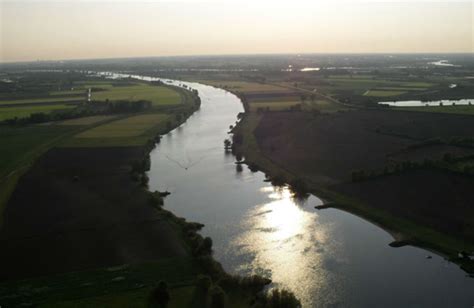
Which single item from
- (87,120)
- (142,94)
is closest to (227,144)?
(87,120)

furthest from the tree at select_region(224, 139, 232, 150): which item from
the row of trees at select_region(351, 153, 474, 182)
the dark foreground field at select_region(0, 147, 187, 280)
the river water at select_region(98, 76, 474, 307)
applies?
the row of trees at select_region(351, 153, 474, 182)

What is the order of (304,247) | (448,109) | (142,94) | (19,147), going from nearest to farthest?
(304,247)
(19,147)
(448,109)
(142,94)

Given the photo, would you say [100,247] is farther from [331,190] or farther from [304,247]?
[331,190]

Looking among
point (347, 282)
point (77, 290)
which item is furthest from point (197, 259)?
point (347, 282)

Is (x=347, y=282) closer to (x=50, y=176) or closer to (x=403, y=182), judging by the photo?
(x=403, y=182)

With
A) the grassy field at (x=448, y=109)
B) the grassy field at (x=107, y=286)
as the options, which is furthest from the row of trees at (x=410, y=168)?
the grassy field at (x=448, y=109)

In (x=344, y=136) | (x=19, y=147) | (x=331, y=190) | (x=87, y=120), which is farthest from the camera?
(x=87, y=120)

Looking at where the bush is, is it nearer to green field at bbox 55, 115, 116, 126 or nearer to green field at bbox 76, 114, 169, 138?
green field at bbox 76, 114, 169, 138
